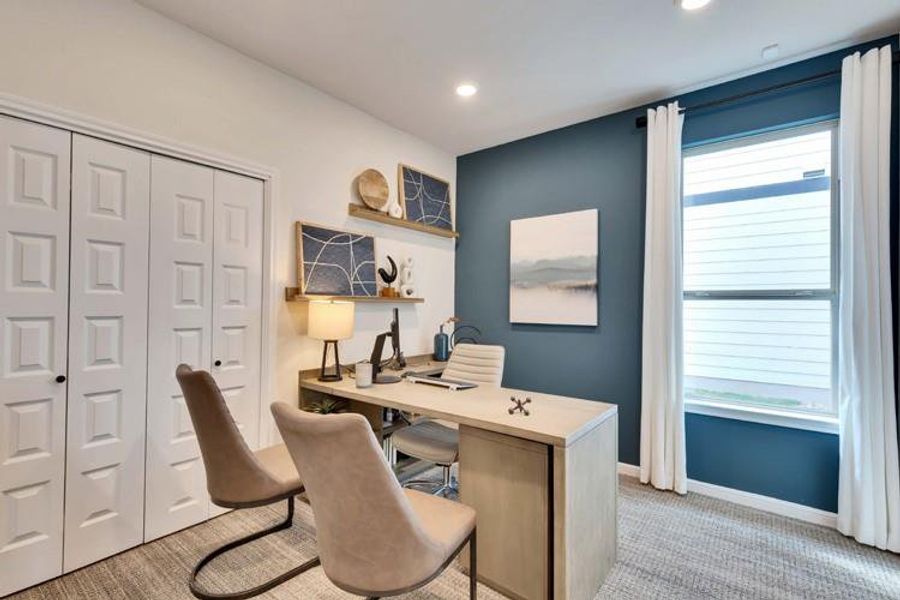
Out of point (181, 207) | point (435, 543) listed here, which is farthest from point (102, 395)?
point (435, 543)

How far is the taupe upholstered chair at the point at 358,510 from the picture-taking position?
1174mm

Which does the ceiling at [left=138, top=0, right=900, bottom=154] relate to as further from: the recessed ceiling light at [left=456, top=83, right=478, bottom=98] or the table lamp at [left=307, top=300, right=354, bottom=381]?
the table lamp at [left=307, top=300, right=354, bottom=381]

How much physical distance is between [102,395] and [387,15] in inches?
94.8

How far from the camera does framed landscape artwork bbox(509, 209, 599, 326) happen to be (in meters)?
3.39

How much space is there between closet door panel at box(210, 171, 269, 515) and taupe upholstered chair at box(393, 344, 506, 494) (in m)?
0.98

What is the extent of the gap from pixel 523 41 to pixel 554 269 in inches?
70.0

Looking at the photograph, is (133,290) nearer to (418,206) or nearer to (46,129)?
(46,129)

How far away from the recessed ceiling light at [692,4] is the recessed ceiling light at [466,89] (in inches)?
50.4

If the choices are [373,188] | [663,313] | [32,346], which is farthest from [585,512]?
[373,188]

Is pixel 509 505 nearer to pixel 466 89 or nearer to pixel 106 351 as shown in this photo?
pixel 106 351

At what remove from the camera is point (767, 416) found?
263 cm

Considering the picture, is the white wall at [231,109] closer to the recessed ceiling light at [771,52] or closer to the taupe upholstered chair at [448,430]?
the taupe upholstered chair at [448,430]

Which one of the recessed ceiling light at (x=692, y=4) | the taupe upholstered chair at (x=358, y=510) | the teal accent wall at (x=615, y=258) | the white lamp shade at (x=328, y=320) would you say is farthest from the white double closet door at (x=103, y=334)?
the recessed ceiling light at (x=692, y=4)

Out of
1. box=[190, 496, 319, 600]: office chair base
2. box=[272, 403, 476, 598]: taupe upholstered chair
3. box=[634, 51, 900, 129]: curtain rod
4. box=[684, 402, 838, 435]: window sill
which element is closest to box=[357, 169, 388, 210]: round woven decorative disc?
box=[634, 51, 900, 129]: curtain rod
